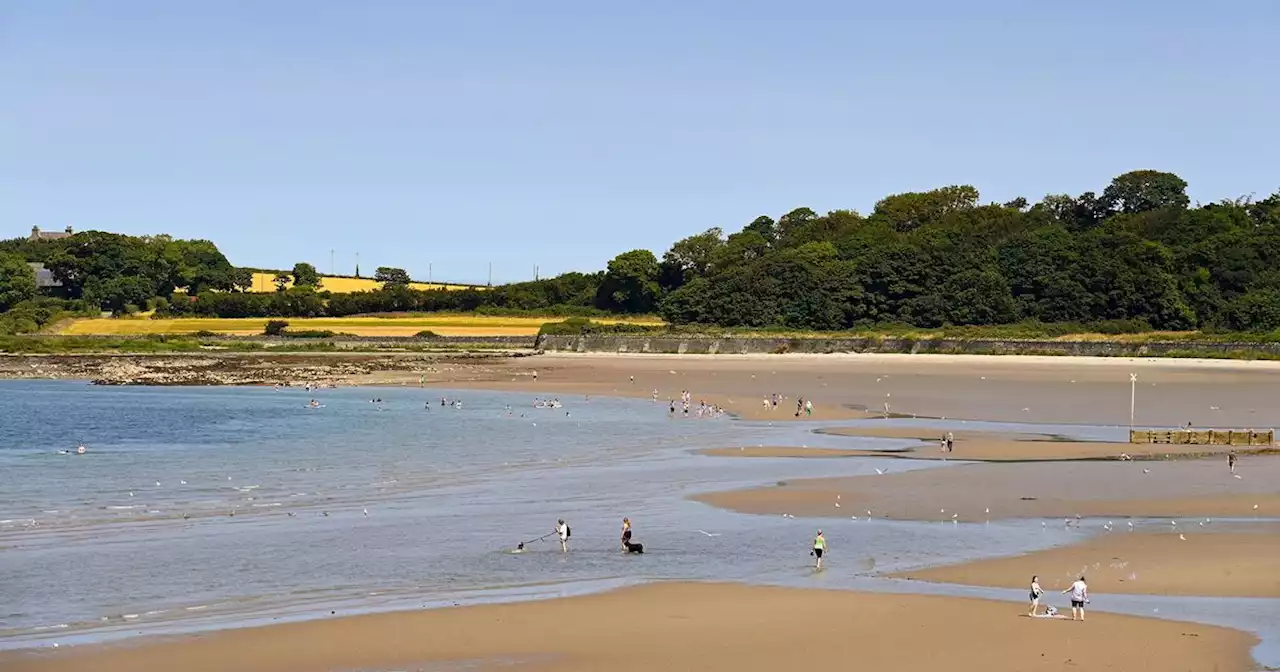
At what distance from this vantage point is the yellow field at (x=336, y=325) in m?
119

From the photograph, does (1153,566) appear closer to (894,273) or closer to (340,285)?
(894,273)

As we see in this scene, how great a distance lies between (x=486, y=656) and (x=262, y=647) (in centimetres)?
283

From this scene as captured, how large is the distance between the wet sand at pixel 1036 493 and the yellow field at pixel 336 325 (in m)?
84.8

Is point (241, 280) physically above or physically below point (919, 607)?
above

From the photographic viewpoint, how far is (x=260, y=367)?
3374 inches

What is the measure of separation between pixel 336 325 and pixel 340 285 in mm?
40016

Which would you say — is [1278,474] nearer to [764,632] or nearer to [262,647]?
[764,632]

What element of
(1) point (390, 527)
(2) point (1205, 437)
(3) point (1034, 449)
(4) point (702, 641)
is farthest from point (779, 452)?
(4) point (702, 641)

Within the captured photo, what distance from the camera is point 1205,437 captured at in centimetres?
4075

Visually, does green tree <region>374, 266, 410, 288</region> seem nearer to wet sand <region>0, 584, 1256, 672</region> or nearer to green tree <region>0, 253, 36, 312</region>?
green tree <region>0, 253, 36, 312</region>

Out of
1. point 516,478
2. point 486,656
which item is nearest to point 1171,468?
point 516,478

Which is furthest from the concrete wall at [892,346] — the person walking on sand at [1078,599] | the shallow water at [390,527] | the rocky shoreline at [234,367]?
the person walking on sand at [1078,599]

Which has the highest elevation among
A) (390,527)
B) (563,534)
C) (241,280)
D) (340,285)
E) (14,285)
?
(241,280)

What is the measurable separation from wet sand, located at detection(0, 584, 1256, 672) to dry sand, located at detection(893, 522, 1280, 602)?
2.18 meters
